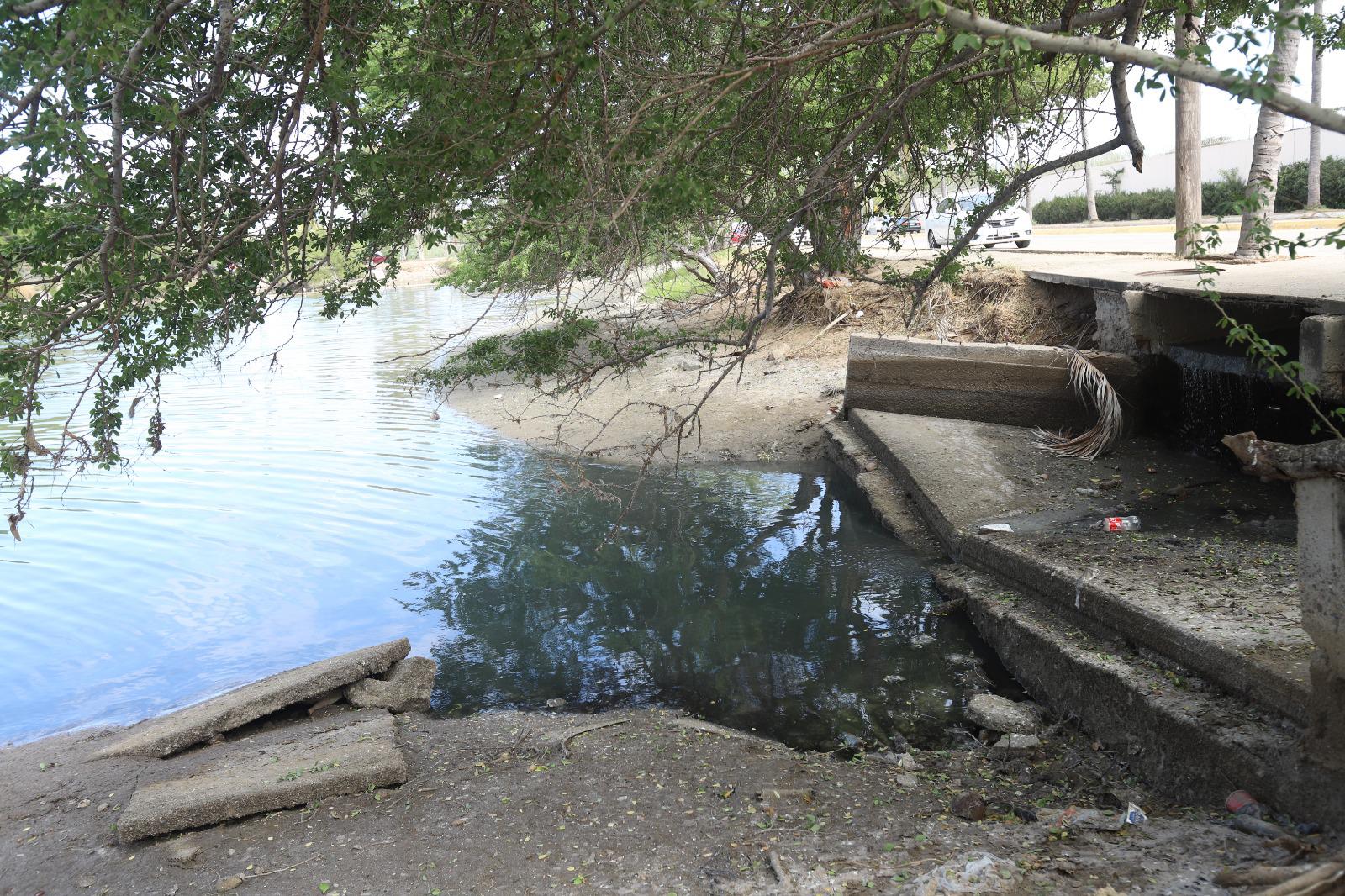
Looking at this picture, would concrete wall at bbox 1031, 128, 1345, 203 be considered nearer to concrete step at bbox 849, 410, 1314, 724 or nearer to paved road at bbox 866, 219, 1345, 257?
paved road at bbox 866, 219, 1345, 257

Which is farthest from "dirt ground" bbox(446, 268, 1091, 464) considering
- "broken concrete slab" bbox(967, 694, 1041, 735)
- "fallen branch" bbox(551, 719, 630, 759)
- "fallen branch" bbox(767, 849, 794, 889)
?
"fallen branch" bbox(767, 849, 794, 889)

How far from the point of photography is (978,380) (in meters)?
11.8

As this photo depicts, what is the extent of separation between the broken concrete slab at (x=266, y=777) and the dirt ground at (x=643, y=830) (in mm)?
81

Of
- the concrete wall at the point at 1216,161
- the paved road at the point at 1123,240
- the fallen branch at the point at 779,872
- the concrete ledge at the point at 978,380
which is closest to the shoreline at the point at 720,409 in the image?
the concrete ledge at the point at 978,380

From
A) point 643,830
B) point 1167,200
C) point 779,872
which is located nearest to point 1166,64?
point 779,872

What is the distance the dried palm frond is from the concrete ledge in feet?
0.73

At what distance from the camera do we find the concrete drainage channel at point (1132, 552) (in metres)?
4.50

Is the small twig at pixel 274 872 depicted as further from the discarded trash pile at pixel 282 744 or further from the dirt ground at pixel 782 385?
the dirt ground at pixel 782 385

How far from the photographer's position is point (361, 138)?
6.00 metres

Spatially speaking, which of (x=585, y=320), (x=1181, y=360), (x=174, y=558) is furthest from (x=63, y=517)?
(x=1181, y=360)

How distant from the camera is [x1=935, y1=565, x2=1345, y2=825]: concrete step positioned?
14.5 feet

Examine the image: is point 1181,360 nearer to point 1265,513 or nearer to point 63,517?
point 1265,513

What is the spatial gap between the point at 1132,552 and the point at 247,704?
599 cm

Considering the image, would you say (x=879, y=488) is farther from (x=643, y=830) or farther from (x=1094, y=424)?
(x=643, y=830)
